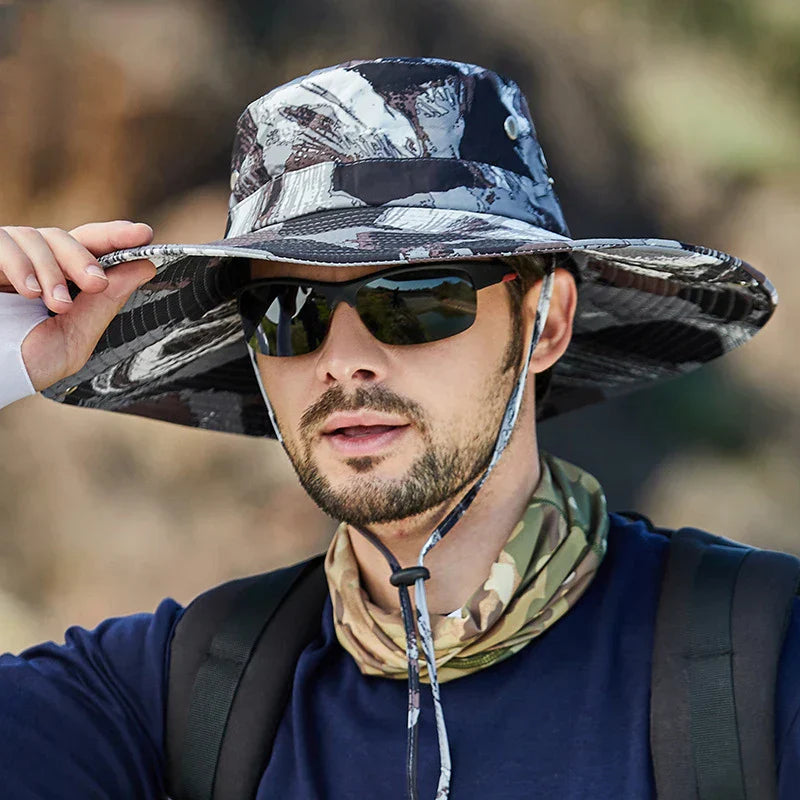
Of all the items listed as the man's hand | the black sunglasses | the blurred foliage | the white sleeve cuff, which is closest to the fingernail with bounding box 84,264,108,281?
the man's hand

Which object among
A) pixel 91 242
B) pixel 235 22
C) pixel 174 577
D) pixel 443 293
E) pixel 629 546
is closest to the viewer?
pixel 91 242

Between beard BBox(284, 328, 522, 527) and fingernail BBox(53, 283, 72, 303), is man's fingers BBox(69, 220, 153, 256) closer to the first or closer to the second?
Result: fingernail BBox(53, 283, 72, 303)

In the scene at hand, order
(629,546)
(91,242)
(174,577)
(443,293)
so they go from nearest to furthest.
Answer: (91,242) < (443,293) < (629,546) < (174,577)

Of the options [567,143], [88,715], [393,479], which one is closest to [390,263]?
[393,479]

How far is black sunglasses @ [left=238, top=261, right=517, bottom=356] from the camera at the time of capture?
1733 mm

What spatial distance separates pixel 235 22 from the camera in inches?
130

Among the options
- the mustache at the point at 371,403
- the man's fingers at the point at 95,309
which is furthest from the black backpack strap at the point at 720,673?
the man's fingers at the point at 95,309

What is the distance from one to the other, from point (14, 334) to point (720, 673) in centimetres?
102

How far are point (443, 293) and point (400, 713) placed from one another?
0.62 m

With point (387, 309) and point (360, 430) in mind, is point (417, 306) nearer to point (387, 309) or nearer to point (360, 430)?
point (387, 309)

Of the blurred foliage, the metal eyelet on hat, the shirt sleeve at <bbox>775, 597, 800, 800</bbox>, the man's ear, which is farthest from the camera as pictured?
the blurred foliage

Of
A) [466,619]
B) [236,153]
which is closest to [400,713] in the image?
[466,619]

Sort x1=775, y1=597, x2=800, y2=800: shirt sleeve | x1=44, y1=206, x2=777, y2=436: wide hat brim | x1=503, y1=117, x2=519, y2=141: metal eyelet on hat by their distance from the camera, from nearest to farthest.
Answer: x1=775, y1=597, x2=800, y2=800: shirt sleeve
x1=44, y1=206, x2=777, y2=436: wide hat brim
x1=503, y1=117, x2=519, y2=141: metal eyelet on hat

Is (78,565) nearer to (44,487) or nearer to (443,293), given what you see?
(44,487)
